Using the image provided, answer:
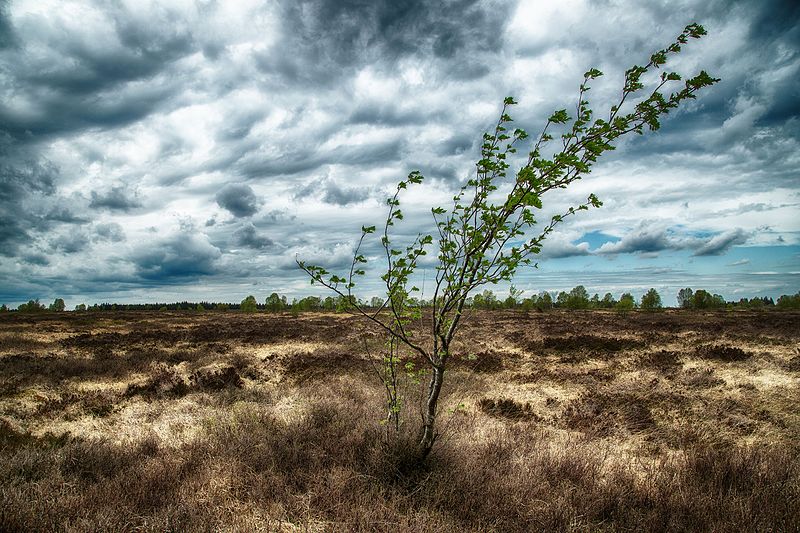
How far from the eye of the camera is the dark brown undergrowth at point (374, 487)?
11.7 feet

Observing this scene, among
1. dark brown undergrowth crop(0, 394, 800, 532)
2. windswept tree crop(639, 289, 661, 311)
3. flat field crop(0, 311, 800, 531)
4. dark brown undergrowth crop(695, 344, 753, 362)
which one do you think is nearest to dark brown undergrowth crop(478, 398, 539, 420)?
flat field crop(0, 311, 800, 531)

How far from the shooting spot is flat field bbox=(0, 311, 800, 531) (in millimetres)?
3674

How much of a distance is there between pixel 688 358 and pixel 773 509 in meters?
12.5

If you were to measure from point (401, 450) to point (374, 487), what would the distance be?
0.66 metres

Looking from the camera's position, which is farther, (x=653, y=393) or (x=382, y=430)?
(x=653, y=393)

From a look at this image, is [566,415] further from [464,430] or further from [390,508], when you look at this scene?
[390,508]

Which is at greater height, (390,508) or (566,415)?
(390,508)

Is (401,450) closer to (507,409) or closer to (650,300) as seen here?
(507,409)

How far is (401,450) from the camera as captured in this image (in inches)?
186

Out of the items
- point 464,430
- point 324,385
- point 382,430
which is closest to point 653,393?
point 464,430

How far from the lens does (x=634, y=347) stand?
55.6 feet

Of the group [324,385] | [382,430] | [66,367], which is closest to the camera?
[382,430]

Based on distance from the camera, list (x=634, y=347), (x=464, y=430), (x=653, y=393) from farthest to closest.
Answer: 1. (x=634, y=347)
2. (x=653, y=393)
3. (x=464, y=430)

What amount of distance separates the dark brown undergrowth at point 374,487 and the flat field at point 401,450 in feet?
0.08
